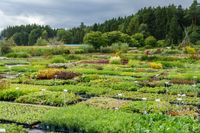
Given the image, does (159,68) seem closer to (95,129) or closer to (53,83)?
(53,83)

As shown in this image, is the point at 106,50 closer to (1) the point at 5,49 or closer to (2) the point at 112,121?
(1) the point at 5,49

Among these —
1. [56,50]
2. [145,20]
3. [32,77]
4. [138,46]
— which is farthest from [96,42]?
[32,77]

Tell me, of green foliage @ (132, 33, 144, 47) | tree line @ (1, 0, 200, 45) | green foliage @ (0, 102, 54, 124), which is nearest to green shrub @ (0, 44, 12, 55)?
tree line @ (1, 0, 200, 45)

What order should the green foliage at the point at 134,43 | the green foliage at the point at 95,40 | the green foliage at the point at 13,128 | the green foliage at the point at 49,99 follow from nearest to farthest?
the green foliage at the point at 13,128 < the green foliage at the point at 49,99 < the green foliage at the point at 95,40 < the green foliage at the point at 134,43

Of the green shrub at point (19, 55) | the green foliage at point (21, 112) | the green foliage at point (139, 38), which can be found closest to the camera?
the green foliage at point (21, 112)

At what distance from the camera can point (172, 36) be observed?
60.5m

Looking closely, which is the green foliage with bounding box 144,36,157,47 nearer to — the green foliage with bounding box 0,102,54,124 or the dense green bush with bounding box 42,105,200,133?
the green foliage with bounding box 0,102,54,124

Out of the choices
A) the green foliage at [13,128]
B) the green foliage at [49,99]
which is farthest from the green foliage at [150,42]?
the green foliage at [13,128]

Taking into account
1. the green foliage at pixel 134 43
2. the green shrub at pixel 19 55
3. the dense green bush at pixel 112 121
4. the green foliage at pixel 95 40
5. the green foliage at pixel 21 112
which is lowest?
the green foliage at pixel 21 112

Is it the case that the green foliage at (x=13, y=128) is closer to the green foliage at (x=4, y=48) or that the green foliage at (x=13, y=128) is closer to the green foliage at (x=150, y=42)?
the green foliage at (x=4, y=48)

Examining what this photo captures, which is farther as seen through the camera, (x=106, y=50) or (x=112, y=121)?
(x=106, y=50)

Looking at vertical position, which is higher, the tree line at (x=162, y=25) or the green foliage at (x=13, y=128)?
the tree line at (x=162, y=25)

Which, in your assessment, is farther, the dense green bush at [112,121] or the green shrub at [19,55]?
the green shrub at [19,55]

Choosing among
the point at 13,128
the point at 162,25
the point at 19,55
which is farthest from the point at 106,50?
the point at 13,128
